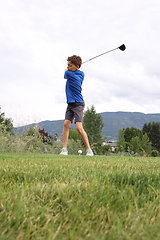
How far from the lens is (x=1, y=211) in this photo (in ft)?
3.66

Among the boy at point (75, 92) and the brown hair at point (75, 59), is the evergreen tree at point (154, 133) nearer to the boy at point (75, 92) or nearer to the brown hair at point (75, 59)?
the boy at point (75, 92)

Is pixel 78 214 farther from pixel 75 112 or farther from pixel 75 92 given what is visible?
pixel 75 92

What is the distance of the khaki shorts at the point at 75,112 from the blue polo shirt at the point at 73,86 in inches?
5.5

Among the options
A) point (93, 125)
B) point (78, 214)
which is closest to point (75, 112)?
point (78, 214)

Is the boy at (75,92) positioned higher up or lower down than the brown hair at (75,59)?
lower down

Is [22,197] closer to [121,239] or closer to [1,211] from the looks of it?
[1,211]

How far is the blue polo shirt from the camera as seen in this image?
5.43m

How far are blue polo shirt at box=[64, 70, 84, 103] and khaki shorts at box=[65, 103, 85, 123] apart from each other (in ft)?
0.46

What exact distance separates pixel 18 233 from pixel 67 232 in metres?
0.25

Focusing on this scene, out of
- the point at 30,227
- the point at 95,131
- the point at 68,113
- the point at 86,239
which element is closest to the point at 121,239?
the point at 86,239

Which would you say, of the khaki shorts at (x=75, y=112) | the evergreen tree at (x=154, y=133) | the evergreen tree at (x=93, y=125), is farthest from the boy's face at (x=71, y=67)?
the evergreen tree at (x=154, y=133)

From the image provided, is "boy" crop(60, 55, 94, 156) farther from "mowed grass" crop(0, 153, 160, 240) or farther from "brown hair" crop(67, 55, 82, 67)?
"mowed grass" crop(0, 153, 160, 240)

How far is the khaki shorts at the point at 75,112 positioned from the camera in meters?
5.40

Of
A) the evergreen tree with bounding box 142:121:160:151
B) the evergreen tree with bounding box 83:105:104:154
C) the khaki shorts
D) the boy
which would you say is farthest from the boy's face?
the evergreen tree with bounding box 142:121:160:151
